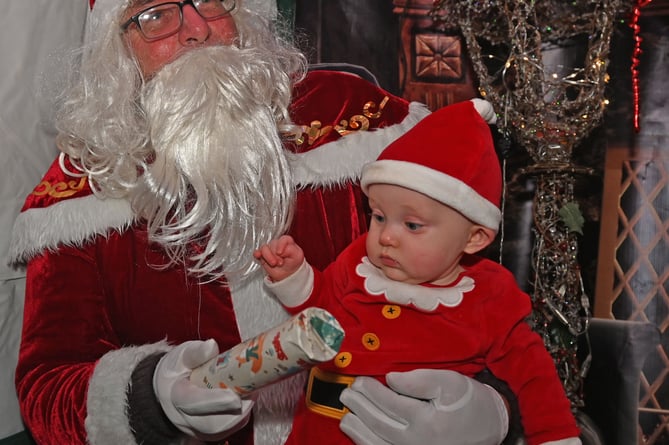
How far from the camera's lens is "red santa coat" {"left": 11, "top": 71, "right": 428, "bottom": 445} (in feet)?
5.37

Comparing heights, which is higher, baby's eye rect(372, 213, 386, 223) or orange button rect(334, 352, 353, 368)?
baby's eye rect(372, 213, 386, 223)

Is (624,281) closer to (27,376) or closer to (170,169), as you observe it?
(170,169)

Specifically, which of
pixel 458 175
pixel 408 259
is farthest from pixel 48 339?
pixel 458 175

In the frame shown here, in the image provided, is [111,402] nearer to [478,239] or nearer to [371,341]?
[371,341]

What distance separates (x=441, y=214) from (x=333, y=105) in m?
0.64

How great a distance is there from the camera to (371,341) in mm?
1490

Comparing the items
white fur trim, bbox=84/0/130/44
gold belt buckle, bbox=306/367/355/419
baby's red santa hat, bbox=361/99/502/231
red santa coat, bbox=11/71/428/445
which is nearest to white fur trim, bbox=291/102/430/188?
red santa coat, bbox=11/71/428/445

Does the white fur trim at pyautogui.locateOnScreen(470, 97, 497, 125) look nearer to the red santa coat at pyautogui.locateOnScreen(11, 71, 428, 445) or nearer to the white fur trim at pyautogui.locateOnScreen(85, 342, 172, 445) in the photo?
the red santa coat at pyautogui.locateOnScreen(11, 71, 428, 445)

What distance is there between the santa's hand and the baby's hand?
0.92 ft

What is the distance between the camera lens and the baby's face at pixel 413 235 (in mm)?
1437

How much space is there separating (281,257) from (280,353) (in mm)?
375

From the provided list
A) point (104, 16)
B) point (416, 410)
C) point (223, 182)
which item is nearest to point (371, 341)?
point (416, 410)

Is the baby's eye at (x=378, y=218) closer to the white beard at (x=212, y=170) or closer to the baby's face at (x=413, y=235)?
the baby's face at (x=413, y=235)

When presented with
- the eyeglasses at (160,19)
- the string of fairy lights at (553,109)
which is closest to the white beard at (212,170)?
the eyeglasses at (160,19)
